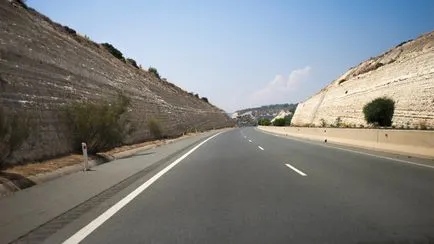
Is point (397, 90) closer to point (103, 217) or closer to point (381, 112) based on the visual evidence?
point (381, 112)

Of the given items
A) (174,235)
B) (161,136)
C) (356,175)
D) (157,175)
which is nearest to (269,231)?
(174,235)

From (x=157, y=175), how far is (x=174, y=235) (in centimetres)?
760

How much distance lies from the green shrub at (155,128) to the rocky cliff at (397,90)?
75.4ft

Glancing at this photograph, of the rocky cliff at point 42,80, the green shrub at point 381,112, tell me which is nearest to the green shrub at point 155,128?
the rocky cliff at point 42,80

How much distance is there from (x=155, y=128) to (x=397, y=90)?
82.8 feet

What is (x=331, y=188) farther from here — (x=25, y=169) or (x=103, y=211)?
(x=25, y=169)

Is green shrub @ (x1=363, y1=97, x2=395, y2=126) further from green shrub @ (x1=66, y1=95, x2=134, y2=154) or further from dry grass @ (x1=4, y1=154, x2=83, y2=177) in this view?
dry grass @ (x1=4, y1=154, x2=83, y2=177)

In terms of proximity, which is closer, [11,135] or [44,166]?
[11,135]

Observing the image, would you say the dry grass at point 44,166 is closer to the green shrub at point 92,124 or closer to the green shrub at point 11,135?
the green shrub at point 11,135

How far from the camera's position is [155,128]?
144 feet

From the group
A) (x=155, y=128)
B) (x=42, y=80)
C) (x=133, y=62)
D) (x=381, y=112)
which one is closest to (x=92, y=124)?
(x=42, y=80)

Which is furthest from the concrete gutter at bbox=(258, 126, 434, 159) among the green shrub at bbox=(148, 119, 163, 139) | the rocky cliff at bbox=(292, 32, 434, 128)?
the green shrub at bbox=(148, 119, 163, 139)

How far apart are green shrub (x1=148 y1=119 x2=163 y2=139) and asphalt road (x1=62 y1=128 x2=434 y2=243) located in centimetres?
3051

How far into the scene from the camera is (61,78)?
24750 millimetres
